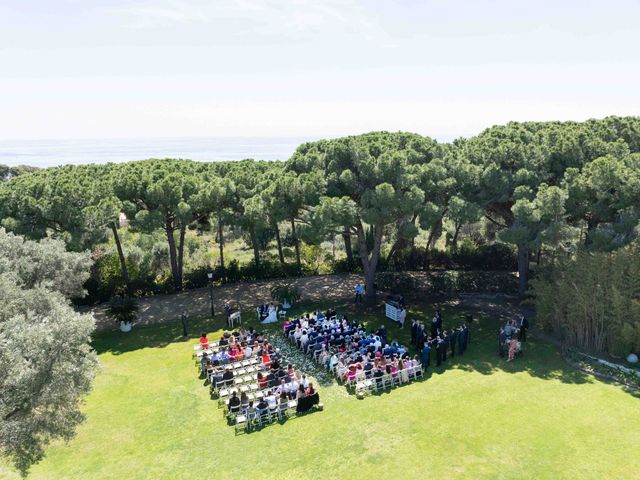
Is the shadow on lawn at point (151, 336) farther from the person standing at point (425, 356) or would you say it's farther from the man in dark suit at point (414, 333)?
the person standing at point (425, 356)

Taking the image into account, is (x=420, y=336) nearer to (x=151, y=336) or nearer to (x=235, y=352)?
(x=235, y=352)

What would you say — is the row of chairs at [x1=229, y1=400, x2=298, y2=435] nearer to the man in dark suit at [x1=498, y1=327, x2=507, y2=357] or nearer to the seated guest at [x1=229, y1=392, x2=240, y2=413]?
the seated guest at [x1=229, y1=392, x2=240, y2=413]

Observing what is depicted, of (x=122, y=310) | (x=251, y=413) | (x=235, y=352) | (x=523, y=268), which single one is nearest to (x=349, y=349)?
(x=235, y=352)

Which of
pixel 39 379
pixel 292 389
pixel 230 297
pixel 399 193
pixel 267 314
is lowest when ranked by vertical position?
pixel 230 297

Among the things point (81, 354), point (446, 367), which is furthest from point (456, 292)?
point (81, 354)

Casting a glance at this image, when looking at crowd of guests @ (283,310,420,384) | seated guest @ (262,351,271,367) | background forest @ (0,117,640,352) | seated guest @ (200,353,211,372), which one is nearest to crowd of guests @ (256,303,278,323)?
crowd of guests @ (283,310,420,384)

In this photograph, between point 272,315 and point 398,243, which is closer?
point 272,315
